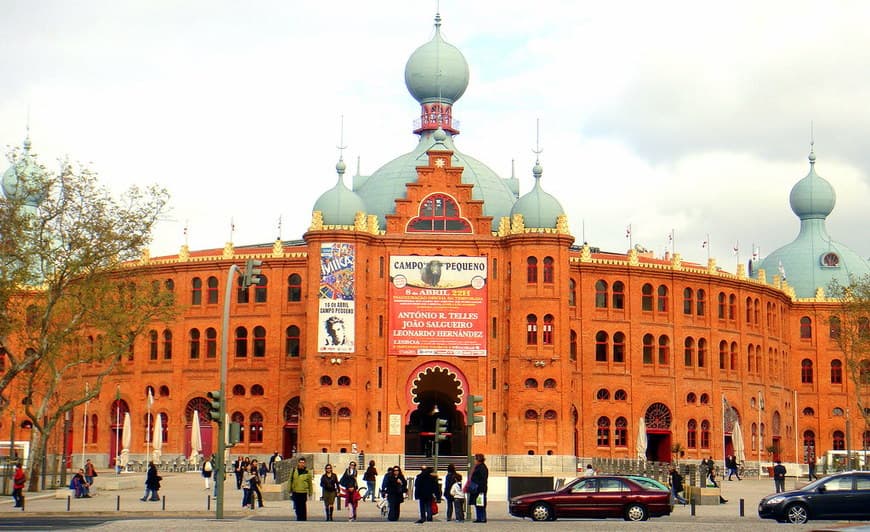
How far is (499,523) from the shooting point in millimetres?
41438

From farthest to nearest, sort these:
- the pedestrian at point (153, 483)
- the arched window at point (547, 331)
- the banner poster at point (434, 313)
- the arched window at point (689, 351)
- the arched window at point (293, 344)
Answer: the arched window at point (689, 351) < the arched window at point (293, 344) < the banner poster at point (434, 313) < the arched window at point (547, 331) < the pedestrian at point (153, 483)

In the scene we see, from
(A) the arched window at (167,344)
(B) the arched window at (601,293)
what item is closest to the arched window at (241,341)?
(A) the arched window at (167,344)

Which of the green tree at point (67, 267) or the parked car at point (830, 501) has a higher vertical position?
the green tree at point (67, 267)

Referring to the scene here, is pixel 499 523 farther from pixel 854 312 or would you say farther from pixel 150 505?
pixel 854 312

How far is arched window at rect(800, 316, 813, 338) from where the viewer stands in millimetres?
103688

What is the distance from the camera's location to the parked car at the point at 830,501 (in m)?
40.6

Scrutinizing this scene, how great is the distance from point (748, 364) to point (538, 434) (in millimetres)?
21946

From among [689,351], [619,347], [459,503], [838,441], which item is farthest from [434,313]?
[459,503]

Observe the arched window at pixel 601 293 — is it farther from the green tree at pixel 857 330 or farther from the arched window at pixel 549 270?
the green tree at pixel 857 330

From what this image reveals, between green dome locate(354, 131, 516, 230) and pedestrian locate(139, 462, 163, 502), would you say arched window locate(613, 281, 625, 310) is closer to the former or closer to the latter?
green dome locate(354, 131, 516, 230)

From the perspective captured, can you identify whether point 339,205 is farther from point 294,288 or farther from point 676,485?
point 676,485

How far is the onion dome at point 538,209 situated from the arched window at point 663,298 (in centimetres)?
1164

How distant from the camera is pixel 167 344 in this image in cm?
9044

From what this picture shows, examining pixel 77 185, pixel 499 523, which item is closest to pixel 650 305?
pixel 77 185
